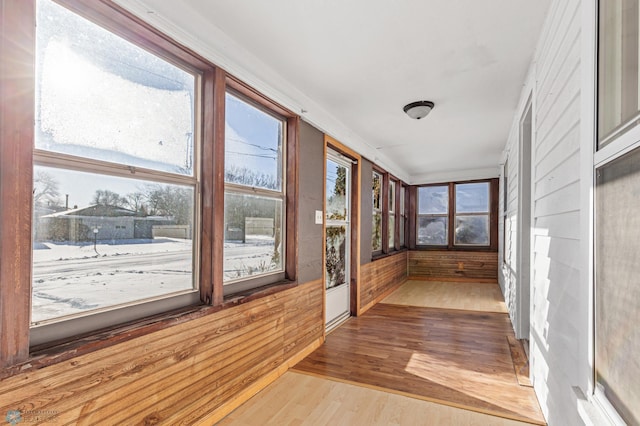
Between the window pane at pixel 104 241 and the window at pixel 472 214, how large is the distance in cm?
699

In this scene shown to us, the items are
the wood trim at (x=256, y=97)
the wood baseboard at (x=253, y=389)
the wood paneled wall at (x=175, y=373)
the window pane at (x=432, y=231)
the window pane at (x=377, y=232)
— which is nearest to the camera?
the wood paneled wall at (x=175, y=373)

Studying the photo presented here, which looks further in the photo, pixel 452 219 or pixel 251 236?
pixel 452 219

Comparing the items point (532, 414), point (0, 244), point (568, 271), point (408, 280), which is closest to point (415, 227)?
point (408, 280)

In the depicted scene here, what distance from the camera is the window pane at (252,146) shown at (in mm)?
2416

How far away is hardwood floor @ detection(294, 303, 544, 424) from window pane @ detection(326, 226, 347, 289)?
23.2 inches

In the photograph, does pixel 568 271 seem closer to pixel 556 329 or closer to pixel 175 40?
pixel 556 329

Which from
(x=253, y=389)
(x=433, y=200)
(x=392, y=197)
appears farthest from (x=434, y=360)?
(x=433, y=200)

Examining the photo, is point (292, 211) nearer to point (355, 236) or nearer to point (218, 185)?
point (218, 185)

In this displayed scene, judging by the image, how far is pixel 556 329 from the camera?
179 cm

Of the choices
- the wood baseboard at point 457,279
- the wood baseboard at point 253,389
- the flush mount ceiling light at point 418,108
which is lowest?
the wood baseboard at point 457,279

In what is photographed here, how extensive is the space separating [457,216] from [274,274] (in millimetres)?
6083

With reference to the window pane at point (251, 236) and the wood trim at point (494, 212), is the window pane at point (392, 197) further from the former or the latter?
the window pane at point (251, 236)

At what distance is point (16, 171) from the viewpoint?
1.21 meters

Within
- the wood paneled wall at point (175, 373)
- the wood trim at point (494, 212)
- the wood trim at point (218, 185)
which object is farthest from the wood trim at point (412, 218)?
the wood trim at point (218, 185)
